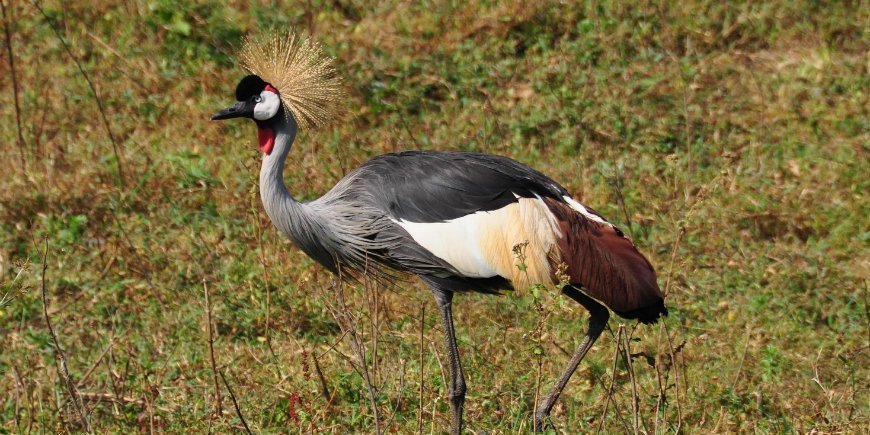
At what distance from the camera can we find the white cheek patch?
373 cm

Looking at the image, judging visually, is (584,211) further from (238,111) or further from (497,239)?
(238,111)

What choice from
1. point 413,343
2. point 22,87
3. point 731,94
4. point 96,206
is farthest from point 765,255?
point 22,87

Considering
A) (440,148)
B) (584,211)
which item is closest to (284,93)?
(584,211)

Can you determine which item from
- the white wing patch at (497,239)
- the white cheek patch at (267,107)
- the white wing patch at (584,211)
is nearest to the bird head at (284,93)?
the white cheek patch at (267,107)

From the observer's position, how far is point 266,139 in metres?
3.72

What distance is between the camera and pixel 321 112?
377cm

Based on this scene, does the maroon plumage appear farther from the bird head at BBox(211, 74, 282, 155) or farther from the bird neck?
the bird head at BBox(211, 74, 282, 155)

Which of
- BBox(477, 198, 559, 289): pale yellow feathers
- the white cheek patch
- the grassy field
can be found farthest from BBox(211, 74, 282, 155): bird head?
BBox(477, 198, 559, 289): pale yellow feathers

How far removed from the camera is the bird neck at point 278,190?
3580 millimetres

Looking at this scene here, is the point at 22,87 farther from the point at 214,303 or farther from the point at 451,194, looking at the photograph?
the point at 451,194

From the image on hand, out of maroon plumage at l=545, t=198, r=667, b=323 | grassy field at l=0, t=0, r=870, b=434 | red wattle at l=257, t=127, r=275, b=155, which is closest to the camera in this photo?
maroon plumage at l=545, t=198, r=667, b=323

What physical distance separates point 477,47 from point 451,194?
7.44 ft

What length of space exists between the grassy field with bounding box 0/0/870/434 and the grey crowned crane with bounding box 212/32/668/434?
0.45ft

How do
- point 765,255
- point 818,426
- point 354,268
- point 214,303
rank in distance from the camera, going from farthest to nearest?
point 765,255 → point 214,303 → point 354,268 → point 818,426
